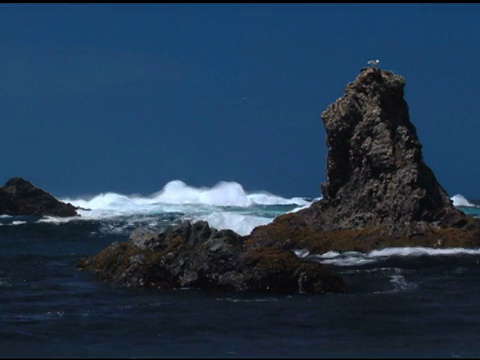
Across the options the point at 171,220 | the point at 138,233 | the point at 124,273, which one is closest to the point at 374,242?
the point at 138,233

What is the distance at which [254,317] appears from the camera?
22750 mm

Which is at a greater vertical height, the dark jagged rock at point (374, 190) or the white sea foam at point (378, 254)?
the dark jagged rock at point (374, 190)

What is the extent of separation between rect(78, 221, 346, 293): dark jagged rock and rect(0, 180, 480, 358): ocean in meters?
0.88

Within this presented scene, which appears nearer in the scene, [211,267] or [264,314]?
[264,314]

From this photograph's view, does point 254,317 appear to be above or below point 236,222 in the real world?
below

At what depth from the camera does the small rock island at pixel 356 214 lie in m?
31.2

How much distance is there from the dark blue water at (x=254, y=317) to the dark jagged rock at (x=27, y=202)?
46996 millimetres

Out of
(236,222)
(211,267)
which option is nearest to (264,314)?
(211,267)

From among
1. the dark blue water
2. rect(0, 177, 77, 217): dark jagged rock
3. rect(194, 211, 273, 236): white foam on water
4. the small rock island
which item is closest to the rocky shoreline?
the small rock island


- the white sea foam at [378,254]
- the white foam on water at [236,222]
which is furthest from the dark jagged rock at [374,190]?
the white foam on water at [236,222]

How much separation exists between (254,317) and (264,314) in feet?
1.66

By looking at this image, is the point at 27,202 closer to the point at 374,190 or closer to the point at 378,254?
the point at 374,190

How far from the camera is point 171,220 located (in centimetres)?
7425

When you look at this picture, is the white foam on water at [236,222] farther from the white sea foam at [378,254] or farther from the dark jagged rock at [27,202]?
the dark jagged rock at [27,202]
